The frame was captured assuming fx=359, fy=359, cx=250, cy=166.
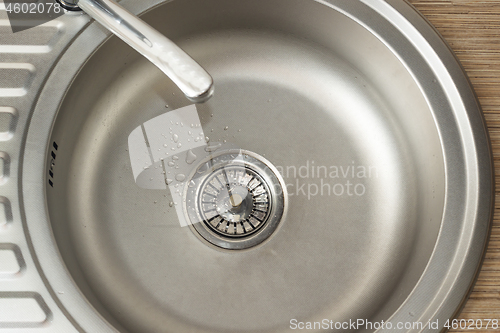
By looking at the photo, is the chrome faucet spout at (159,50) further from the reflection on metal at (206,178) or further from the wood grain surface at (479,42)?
the wood grain surface at (479,42)

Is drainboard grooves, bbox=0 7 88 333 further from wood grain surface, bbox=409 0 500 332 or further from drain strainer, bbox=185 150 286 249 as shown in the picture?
wood grain surface, bbox=409 0 500 332

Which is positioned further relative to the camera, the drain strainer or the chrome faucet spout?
the drain strainer

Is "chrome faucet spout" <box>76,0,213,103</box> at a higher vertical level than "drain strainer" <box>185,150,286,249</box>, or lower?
higher

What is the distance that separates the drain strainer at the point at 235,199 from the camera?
1.88 ft

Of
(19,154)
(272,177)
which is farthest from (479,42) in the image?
(19,154)

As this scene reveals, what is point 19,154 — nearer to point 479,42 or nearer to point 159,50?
point 159,50

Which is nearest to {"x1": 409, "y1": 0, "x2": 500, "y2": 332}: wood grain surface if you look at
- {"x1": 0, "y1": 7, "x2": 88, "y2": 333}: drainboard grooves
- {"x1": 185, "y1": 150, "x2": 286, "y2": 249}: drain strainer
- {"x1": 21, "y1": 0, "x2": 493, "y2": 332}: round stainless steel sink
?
{"x1": 21, "y1": 0, "x2": 493, "y2": 332}: round stainless steel sink

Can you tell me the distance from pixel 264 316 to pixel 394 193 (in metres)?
0.28

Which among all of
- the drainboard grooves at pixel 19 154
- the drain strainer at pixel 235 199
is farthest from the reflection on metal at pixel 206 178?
the drainboard grooves at pixel 19 154

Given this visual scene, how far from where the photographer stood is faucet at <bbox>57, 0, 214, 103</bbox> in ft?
1.18

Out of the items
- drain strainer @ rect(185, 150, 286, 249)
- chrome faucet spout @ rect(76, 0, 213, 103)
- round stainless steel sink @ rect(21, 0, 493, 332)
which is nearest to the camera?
chrome faucet spout @ rect(76, 0, 213, 103)

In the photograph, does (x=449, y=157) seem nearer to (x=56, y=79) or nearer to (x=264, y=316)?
(x=264, y=316)

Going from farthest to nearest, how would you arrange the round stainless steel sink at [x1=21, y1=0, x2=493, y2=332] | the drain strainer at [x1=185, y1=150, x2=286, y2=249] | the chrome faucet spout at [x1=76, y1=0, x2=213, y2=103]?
the drain strainer at [x1=185, y1=150, x2=286, y2=249] → the round stainless steel sink at [x1=21, y1=0, x2=493, y2=332] → the chrome faucet spout at [x1=76, y1=0, x2=213, y2=103]

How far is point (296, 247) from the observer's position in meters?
0.56
